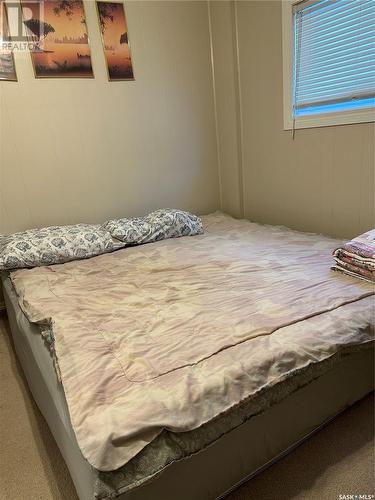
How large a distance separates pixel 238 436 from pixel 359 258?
99 cm

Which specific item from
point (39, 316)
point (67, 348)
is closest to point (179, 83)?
point (39, 316)

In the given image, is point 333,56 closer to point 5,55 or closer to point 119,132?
point 119,132

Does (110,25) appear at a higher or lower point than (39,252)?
higher

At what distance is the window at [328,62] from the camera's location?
1.93 meters

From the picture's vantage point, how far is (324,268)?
170 cm

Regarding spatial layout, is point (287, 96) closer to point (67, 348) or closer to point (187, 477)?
point (67, 348)

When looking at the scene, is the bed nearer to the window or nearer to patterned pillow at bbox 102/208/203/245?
patterned pillow at bbox 102/208/203/245

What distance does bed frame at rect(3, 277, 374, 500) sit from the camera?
0.94 meters

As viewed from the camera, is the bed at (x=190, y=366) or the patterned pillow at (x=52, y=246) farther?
the patterned pillow at (x=52, y=246)

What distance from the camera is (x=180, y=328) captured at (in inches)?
48.8

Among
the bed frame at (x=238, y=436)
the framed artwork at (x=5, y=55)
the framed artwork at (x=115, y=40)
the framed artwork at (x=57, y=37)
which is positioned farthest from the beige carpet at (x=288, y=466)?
the framed artwork at (x=115, y=40)

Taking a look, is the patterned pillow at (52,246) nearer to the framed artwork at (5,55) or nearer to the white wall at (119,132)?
the white wall at (119,132)

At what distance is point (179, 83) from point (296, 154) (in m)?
1.23

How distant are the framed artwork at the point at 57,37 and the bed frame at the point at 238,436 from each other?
2006 mm
